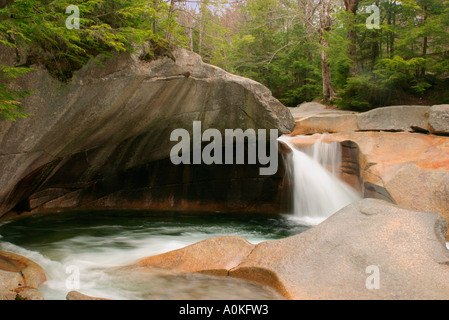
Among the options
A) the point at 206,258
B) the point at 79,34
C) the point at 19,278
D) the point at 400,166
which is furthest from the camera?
the point at 400,166

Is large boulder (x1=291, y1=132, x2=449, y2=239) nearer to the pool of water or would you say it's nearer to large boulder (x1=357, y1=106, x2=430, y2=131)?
large boulder (x1=357, y1=106, x2=430, y2=131)

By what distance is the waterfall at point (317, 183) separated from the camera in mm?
9328

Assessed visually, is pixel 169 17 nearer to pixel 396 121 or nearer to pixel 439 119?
pixel 396 121

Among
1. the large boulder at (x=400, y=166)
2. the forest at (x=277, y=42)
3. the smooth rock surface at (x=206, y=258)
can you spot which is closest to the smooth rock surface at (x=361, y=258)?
the smooth rock surface at (x=206, y=258)

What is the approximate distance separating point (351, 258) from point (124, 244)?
413cm

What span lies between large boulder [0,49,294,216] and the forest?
34 centimetres

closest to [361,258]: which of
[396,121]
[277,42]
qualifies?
[396,121]

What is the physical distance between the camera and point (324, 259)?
4.32 m

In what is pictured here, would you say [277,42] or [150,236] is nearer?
[150,236]

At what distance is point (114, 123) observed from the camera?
8.11 metres

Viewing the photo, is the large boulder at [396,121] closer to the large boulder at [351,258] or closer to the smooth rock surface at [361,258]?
the large boulder at [351,258]

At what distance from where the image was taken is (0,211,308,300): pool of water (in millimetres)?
4223

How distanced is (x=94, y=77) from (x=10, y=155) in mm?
1989
